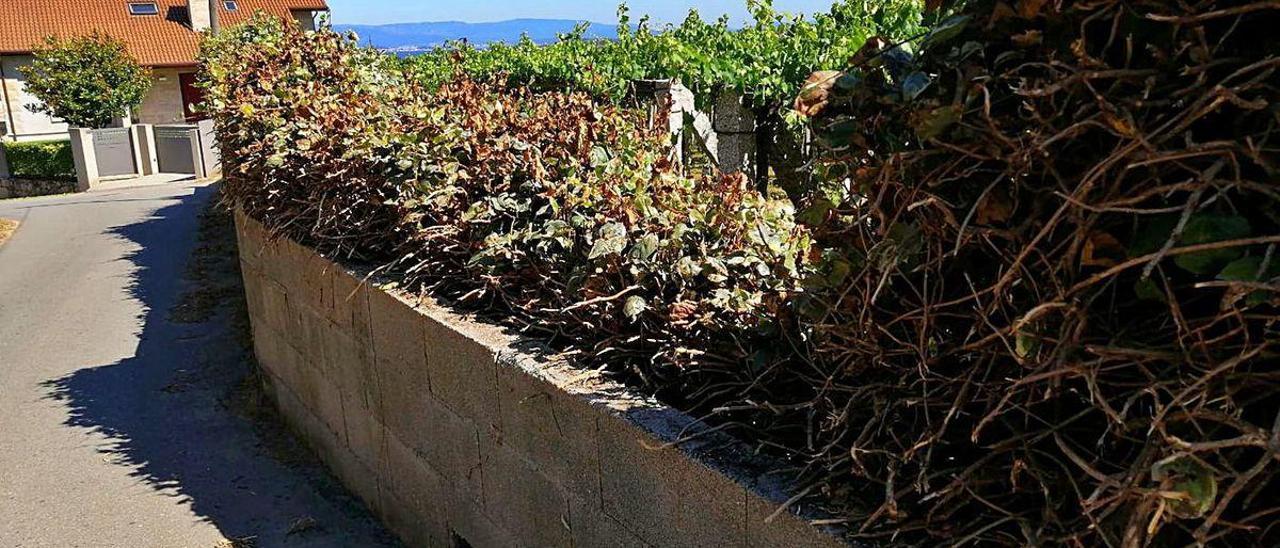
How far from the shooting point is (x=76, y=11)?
136 ft

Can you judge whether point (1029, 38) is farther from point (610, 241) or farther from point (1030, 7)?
point (610, 241)

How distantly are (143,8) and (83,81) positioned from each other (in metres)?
14.9

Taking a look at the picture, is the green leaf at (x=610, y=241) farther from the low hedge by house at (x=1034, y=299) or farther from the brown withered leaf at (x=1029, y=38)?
the brown withered leaf at (x=1029, y=38)

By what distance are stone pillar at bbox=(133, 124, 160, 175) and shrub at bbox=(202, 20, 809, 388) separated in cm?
2218

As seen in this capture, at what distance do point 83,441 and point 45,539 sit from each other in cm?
143

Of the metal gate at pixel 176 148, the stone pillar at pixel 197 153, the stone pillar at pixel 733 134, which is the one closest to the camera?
the stone pillar at pixel 733 134

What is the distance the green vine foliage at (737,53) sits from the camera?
8.19 m

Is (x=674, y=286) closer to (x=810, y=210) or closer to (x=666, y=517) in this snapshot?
(x=666, y=517)

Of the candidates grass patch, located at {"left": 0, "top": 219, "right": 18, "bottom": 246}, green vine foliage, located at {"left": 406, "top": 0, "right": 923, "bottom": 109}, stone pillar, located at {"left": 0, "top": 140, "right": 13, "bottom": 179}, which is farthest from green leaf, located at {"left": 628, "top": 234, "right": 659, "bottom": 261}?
stone pillar, located at {"left": 0, "top": 140, "right": 13, "bottom": 179}

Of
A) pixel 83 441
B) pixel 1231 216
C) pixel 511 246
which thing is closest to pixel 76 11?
pixel 83 441

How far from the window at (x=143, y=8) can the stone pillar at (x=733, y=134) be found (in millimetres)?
41521

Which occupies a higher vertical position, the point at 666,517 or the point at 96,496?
the point at 666,517

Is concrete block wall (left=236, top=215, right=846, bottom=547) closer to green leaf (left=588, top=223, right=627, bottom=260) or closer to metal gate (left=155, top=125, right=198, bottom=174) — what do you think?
green leaf (left=588, top=223, right=627, bottom=260)

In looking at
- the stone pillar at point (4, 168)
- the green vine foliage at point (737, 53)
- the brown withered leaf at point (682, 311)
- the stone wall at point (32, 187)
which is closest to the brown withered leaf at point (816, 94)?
the brown withered leaf at point (682, 311)
